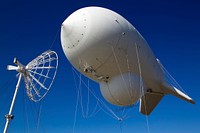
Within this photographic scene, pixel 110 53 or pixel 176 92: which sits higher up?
pixel 110 53

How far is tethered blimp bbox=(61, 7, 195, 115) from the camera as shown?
49.4 feet

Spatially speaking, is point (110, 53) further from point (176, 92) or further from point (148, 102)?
point (176, 92)

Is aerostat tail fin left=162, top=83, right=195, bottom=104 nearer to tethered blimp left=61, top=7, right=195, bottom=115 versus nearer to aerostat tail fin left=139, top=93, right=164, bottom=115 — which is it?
aerostat tail fin left=139, top=93, right=164, bottom=115

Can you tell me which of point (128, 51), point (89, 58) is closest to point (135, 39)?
point (128, 51)

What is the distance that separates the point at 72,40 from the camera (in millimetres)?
15367

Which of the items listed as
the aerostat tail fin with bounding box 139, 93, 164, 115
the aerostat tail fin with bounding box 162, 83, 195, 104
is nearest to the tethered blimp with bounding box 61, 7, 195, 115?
the aerostat tail fin with bounding box 139, 93, 164, 115

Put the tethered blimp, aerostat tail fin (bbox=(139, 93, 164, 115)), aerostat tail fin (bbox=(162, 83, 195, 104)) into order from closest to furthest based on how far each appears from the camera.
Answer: the tethered blimp, aerostat tail fin (bbox=(139, 93, 164, 115)), aerostat tail fin (bbox=(162, 83, 195, 104))

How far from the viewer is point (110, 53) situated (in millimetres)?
15281

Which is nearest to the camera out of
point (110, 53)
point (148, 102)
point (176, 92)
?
point (110, 53)

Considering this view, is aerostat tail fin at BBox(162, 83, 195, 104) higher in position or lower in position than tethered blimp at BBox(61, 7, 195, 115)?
lower

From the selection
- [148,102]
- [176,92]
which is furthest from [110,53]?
[176,92]

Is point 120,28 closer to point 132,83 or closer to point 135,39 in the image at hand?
point 135,39

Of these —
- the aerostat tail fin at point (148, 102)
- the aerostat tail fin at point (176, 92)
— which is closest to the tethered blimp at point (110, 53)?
the aerostat tail fin at point (148, 102)

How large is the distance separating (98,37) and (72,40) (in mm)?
1569
